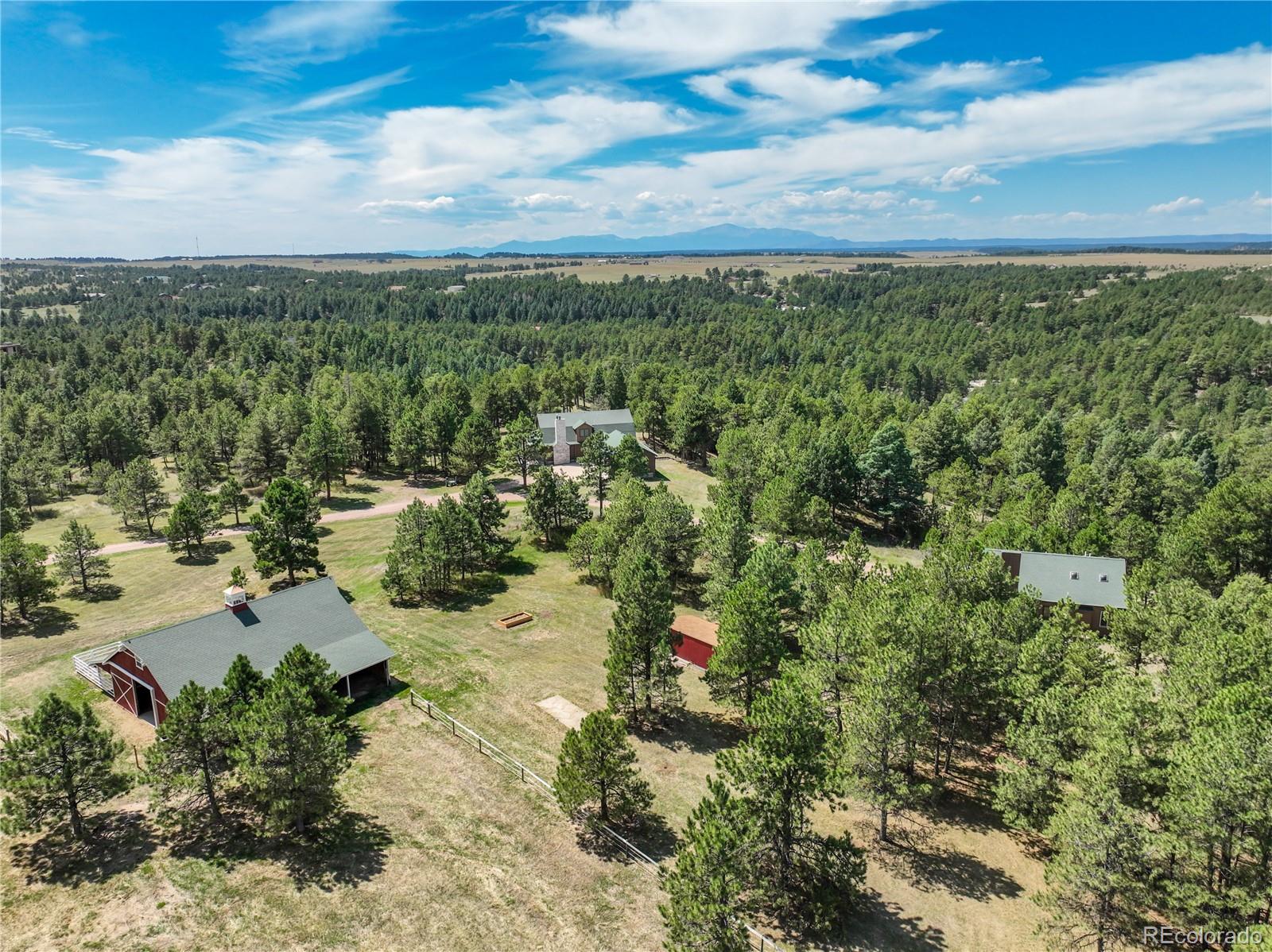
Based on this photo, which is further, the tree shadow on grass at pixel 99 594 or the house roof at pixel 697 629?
the tree shadow on grass at pixel 99 594

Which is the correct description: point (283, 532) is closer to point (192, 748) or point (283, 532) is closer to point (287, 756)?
point (192, 748)

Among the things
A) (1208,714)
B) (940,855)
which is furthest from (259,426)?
(1208,714)

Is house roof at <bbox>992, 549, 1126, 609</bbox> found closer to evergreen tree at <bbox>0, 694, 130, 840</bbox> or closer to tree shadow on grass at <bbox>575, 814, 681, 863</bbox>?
tree shadow on grass at <bbox>575, 814, 681, 863</bbox>

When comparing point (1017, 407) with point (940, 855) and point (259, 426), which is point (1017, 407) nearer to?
point (940, 855)

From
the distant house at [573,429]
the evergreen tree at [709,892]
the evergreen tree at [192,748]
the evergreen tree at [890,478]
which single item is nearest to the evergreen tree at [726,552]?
the evergreen tree at [709,892]

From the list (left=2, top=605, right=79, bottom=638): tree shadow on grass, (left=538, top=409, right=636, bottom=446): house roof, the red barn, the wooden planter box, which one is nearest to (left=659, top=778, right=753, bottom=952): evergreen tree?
the red barn

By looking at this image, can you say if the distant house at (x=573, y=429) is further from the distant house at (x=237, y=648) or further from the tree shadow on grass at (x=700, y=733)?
the tree shadow on grass at (x=700, y=733)
